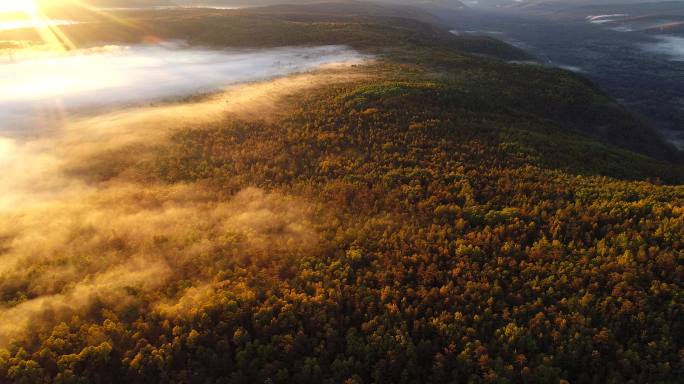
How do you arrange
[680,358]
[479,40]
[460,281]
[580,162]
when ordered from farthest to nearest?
[479,40] < [580,162] < [460,281] < [680,358]

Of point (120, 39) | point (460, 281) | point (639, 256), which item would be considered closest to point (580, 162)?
point (639, 256)

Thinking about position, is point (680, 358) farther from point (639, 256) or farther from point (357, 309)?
point (357, 309)

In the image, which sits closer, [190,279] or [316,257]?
[190,279]

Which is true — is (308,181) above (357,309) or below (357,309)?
above

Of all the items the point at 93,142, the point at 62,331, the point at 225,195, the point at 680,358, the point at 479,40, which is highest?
the point at 479,40

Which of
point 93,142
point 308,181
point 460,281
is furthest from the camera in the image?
point 93,142

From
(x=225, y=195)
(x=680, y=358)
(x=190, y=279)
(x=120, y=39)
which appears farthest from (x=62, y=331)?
(x=120, y=39)
